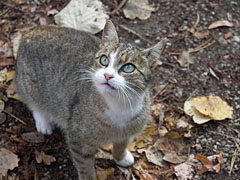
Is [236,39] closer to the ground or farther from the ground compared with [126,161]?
farther from the ground

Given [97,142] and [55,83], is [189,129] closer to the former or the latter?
[97,142]

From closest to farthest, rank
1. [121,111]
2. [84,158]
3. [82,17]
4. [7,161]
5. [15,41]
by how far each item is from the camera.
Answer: [121,111]
[84,158]
[7,161]
[15,41]
[82,17]

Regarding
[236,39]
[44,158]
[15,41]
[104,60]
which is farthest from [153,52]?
[15,41]

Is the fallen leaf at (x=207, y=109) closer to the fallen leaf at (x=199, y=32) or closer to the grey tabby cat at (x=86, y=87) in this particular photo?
the grey tabby cat at (x=86, y=87)

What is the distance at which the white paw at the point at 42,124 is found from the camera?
162 inches

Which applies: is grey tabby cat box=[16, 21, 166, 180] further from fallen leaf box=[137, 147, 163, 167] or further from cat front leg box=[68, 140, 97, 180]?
fallen leaf box=[137, 147, 163, 167]

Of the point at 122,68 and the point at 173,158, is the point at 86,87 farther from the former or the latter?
the point at 173,158

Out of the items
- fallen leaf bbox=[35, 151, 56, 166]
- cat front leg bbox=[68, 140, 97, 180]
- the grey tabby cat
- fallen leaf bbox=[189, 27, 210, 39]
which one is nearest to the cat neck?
the grey tabby cat

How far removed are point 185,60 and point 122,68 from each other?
2.12 metres

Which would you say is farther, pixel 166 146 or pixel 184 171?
pixel 166 146

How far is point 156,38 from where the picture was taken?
5031 millimetres

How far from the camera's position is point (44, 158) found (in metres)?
3.85

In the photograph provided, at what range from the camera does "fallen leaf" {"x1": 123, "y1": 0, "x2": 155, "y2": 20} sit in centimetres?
525

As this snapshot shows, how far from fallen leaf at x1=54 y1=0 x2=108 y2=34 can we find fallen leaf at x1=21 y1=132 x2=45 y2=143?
171 centimetres
